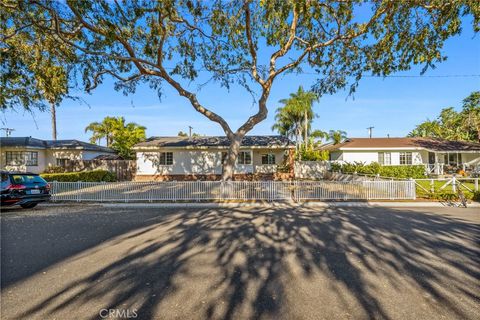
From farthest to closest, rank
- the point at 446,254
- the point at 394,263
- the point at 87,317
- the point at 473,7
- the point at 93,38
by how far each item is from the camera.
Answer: the point at 93,38 → the point at 473,7 → the point at 446,254 → the point at 394,263 → the point at 87,317

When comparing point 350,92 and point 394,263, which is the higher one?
point 350,92

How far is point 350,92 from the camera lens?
14797 millimetres

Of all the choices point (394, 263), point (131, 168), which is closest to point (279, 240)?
point (394, 263)

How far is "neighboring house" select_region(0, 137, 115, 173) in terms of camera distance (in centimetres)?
2448

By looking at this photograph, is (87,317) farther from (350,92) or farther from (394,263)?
(350,92)

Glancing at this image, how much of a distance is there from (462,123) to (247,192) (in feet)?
160

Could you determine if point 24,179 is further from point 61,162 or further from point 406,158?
point 406,158

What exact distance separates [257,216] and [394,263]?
16.6 ft

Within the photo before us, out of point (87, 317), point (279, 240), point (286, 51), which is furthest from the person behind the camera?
point (286, 51)

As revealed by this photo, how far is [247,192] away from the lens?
12.8m

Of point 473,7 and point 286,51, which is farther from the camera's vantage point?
point 286,51

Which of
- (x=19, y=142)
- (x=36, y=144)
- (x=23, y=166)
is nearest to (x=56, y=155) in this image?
(x=36, y=144)

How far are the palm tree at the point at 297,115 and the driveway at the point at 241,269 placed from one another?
3410 cm

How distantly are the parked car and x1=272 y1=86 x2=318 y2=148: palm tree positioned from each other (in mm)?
35967
